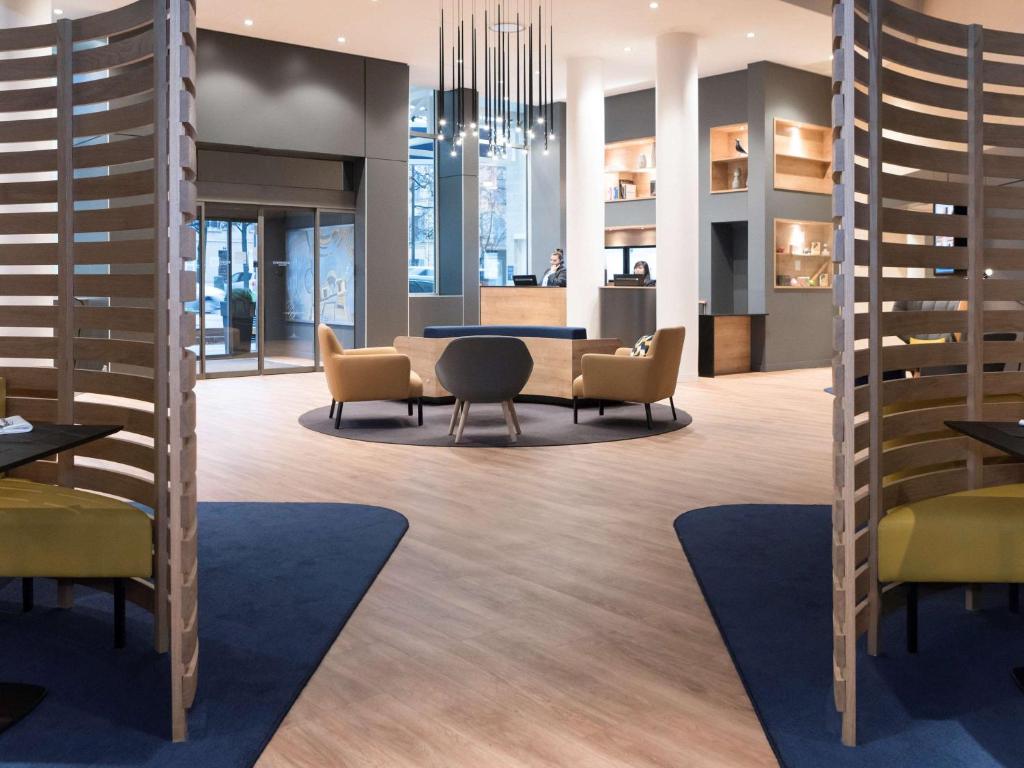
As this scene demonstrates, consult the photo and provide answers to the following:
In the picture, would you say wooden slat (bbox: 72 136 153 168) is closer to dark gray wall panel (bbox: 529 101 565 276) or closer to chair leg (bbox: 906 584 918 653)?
chair leg (bbox: 906 584 918 653)

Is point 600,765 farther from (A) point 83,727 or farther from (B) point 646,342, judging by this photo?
(B) point 646,342

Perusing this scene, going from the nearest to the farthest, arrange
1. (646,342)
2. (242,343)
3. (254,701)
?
1. (254,701)
2. (646,342)
3. (242,343)

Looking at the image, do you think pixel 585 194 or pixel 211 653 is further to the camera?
pixel 585 194

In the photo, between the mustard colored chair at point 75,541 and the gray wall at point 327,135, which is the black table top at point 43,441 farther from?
the gray wall at point 327,135

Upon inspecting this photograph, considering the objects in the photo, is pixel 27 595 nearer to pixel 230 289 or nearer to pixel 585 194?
pixel 230 289

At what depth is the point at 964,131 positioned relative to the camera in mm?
3424

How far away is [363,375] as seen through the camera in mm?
8750

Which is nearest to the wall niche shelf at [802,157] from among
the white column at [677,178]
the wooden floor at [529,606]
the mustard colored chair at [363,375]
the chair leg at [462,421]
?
the white column at [677,178]

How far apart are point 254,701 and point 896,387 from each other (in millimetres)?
2245

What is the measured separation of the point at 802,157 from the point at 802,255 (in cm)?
151

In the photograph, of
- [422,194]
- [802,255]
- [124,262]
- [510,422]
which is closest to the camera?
[124,262]

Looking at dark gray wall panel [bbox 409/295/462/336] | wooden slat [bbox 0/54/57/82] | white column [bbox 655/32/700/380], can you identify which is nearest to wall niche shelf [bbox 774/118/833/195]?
white column [bbox 655/32/700/380]

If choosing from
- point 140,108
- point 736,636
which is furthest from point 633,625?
point 140,108

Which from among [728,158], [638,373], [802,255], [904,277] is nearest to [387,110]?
[728,158]
